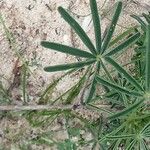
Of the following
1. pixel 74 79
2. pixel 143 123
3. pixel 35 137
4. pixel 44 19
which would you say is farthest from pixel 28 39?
pixel 143 123

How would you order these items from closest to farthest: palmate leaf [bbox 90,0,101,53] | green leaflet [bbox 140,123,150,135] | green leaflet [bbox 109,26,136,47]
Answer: palmate leaf [bbox 90,0,101,53], green leaflet [bbox 140,123,150,135], green leaflet [bbox 109,26,136,47]

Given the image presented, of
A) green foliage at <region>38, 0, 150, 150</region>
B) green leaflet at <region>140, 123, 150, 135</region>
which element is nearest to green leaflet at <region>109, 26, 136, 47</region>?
green foliage at <region>38, 0, 150, 150</region>

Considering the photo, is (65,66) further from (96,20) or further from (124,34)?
(124,34)

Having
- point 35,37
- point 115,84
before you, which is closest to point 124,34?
point 35,37

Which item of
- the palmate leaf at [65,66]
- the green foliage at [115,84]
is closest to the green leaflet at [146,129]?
the green foliage at [115,84]

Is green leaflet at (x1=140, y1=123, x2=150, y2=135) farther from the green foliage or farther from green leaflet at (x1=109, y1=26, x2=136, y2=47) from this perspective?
green leaflet at (x1=109, y1=26, x2=136, y2=47)

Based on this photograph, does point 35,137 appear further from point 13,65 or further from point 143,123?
point 143,123

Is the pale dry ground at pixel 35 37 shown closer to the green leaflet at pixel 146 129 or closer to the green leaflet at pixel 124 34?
the green leaflet at pixel 124 34

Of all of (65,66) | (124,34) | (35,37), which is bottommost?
(65,66)
